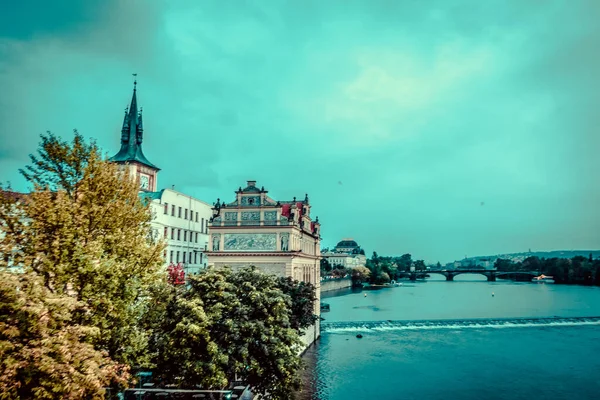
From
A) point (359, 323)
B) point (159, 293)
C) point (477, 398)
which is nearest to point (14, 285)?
point (159, 293)

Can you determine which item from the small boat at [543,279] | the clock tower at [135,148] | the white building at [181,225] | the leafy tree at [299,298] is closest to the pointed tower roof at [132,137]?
the clock tower at [135,148]

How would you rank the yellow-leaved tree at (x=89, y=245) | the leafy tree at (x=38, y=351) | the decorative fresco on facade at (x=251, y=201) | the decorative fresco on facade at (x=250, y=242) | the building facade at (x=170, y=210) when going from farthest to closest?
the building facade at (x=170, y=210)
the decorative fresco on facade at (x=251, y=201)
the decorative fresco on facade at (x=250, y=242)
the yellow-leaved tree at (x=89, y=245)
the leafy tree at (x=38, y=351)

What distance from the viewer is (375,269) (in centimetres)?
17012

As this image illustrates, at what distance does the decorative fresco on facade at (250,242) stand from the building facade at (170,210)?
3.08 meters

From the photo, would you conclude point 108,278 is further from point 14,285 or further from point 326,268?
point 326,268

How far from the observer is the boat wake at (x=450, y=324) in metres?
63.7

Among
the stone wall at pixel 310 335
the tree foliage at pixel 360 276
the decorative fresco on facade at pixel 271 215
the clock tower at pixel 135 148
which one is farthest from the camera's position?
the tree foliage at pixel 360 276

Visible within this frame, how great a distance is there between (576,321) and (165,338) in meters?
72.8

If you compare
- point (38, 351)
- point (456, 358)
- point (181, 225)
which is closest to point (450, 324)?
point (456, 358)

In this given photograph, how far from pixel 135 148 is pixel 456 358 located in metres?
47.8

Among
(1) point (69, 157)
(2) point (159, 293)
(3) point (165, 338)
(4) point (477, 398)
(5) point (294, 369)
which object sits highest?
(1) point (69, 157)

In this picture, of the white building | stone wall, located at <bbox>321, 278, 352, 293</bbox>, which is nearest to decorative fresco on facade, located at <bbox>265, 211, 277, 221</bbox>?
the white building

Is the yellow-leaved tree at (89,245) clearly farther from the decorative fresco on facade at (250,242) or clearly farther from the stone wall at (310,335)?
the stone wall at (310,335)

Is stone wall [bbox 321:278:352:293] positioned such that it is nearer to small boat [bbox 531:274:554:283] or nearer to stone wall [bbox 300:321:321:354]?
stone wall [bbox 300:321:321:354]
